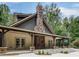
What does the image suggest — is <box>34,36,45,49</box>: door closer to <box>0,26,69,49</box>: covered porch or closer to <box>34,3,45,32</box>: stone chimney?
<box>0,26,69,49</box>: covered porch

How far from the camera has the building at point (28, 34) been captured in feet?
41.9

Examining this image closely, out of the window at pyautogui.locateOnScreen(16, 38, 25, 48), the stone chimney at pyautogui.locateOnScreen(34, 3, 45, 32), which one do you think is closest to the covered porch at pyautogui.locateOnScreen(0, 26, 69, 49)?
the stone chimney at pyautogui.locateOnScreen(34, 3, 45, 32)

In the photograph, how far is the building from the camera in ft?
41.9

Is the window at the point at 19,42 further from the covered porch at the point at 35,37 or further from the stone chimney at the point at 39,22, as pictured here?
the stone chimney at the point at 39,22

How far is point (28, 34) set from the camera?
44.4ft

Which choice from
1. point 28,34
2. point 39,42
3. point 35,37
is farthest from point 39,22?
point 28,34

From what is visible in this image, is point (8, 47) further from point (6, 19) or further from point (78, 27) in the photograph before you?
point (78, 27)

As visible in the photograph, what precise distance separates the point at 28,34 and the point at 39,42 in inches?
34.6

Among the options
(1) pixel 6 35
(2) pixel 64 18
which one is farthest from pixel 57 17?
(1) pixel 6 35

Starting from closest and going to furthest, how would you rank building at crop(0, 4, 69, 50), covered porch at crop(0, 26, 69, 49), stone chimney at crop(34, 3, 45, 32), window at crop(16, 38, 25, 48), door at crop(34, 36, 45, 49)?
covered porch at crop(0, 26, 69, 49) → building at crop(0, 4, 69, 50) → window at crop(16, 38, 25, 48) → stone chimney at crop(34, 3, 45, 32) → door at crop(34, 36, 45, 49)

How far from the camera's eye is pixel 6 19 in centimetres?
1415

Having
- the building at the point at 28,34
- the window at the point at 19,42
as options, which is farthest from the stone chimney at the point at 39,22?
the window at the point at 19,42

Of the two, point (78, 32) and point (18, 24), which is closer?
point (78, 32)

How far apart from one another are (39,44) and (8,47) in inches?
65.0
